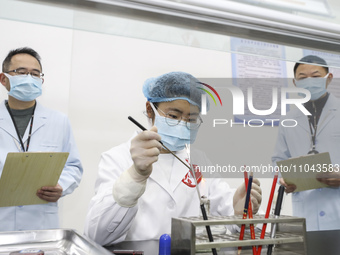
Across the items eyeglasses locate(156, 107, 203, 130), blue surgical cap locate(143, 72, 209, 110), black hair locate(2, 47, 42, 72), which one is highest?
black hair locate(2, 47, 42, 72)

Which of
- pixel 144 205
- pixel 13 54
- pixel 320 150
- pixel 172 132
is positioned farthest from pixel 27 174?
pixel 320 150

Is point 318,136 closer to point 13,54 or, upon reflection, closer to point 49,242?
point 49,242

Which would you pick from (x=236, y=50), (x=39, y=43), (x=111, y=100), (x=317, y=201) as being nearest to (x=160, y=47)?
(x=111, y=100)

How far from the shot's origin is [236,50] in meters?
0.64

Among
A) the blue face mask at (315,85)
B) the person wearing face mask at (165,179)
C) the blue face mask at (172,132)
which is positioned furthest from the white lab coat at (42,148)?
the blue face mask at (315,85)

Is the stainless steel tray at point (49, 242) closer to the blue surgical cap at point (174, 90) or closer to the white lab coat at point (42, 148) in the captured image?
the blue surgical cap at point (174, 90)

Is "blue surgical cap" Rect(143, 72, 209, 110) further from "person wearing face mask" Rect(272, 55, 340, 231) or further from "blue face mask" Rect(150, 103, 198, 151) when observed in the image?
"person wearing face mask" Rect(272, 55, 340, 231)

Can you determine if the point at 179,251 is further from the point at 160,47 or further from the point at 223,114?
the point at 160,47

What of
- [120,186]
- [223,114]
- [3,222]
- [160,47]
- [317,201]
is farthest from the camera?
[160,47]

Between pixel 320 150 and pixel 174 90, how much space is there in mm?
965

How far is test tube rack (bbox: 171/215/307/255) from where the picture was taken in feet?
1.69

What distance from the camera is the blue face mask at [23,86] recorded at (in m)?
1.66

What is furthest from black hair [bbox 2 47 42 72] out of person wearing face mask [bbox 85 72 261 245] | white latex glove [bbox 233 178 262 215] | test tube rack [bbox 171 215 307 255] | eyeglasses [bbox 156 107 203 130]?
test tube rack [bbox 171 215 307 255]

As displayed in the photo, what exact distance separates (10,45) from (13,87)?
47cm
